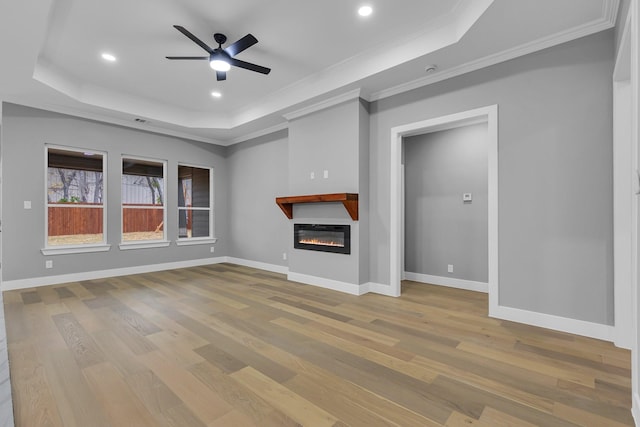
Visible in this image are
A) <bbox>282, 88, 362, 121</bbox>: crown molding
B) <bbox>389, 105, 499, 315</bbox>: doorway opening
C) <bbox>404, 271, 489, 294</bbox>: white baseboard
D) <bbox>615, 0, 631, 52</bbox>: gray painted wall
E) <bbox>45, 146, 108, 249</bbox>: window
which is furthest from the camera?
<bbox>45, 146, 108, 249</bbox>: window

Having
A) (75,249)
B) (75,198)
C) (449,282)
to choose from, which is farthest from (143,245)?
(449,282)

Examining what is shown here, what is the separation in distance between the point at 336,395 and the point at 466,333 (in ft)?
5.16

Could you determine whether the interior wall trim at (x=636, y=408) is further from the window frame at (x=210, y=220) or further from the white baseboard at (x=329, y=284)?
the window frame at (x=210, y=220)

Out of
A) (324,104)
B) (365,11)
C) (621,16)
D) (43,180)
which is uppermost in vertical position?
(365,11)

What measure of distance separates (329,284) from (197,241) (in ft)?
11.5

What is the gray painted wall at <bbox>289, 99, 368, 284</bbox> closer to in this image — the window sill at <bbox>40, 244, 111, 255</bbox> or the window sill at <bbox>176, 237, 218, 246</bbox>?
the window sill at <bbox>176, 237, 218, 246</bbox>

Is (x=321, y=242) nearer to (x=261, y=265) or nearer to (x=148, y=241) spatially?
(x=261, y=265)

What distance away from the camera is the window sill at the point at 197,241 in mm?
6333

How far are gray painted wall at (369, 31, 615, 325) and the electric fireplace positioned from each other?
1.95 meters

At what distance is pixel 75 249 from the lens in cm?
499

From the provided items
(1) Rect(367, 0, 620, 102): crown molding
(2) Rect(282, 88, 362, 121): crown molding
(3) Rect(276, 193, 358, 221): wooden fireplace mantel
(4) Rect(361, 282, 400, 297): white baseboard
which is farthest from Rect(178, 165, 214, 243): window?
(1) Rect(367, 0, 620, 102): crown molding

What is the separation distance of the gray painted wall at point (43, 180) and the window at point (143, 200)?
167mm

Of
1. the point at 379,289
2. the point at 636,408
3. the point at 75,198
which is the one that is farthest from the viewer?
the point at 75,198

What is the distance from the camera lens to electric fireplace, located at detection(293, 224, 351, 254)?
14.3ft
